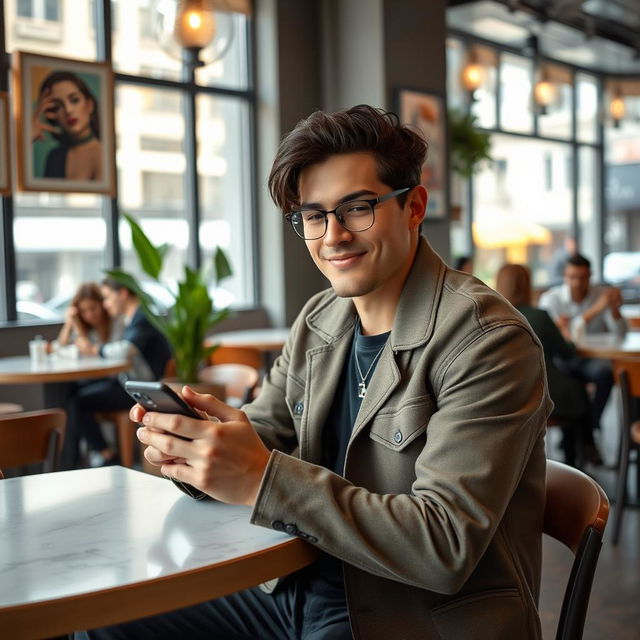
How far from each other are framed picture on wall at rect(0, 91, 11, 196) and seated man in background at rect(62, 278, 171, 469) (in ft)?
3.06

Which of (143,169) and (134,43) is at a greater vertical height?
(134,43)

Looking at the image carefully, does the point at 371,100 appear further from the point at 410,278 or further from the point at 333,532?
the point at 333,532

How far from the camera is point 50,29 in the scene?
5.42 meters

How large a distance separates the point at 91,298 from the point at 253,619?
3.63 metres

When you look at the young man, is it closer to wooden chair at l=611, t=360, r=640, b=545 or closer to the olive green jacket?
the olive green jacket

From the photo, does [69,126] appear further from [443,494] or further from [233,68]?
[443,494]

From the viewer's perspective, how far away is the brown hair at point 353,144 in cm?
144

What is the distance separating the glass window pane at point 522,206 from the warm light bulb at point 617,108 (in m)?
0.82

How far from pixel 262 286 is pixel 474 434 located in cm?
564

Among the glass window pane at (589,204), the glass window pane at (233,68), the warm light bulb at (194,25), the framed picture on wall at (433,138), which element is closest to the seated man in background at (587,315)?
the framed picture on wall at (433,138)

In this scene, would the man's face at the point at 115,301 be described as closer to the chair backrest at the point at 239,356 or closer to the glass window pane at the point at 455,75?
the chair backrest at the point at 239,356

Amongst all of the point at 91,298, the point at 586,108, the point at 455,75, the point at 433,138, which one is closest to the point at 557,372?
the point at 91,298

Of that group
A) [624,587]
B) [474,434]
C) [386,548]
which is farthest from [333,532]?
[624,587]

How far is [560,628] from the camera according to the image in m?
1.31
